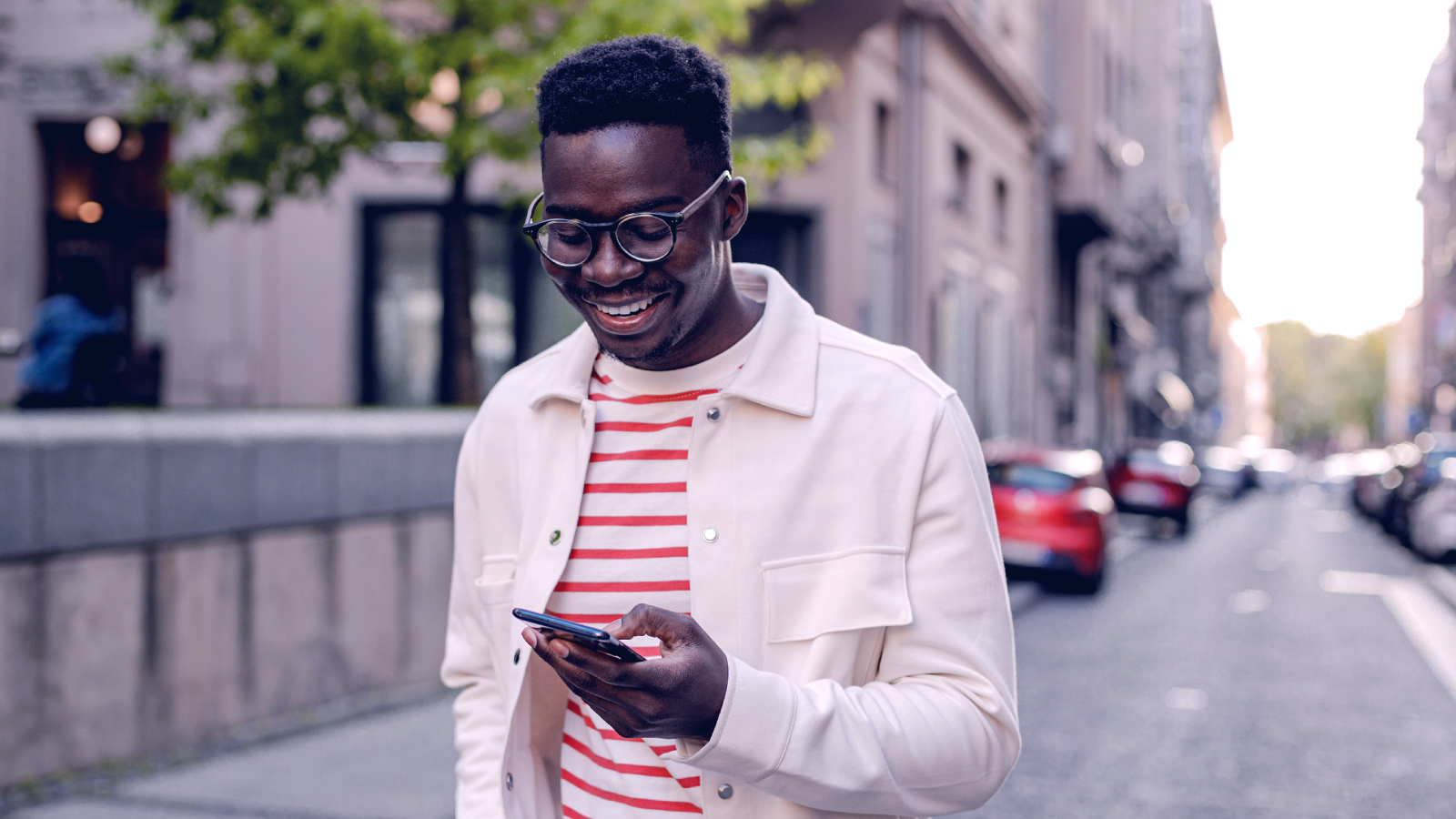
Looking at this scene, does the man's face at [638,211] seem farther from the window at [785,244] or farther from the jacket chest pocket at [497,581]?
the window at [785,244]

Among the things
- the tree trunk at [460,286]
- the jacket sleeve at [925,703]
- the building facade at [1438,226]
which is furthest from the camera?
the building facade at [1438,226]

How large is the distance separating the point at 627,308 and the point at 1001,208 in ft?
82.2

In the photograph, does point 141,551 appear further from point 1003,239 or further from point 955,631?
point 1003,239

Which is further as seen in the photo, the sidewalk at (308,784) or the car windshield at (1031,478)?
the car windshield at (1031,478)

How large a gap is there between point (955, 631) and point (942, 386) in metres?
0.36

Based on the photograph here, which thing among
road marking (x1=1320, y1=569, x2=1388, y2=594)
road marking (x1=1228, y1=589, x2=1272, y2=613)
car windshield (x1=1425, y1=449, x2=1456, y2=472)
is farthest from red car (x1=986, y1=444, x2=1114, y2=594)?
car windshield (x1=1425, y1=449, x2=1456, y2=472)

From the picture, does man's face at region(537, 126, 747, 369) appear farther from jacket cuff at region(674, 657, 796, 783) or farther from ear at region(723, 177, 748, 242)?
jacket cuff at region(674, 657, 796, 783)

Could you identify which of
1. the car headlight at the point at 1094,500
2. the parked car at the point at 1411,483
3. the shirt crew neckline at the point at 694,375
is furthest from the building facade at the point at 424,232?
the shirt crew neckline at the point at 694,375

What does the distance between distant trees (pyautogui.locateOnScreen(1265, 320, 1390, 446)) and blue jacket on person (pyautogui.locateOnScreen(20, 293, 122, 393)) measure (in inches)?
4464

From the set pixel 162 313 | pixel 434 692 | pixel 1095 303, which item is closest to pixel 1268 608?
pixel 434 692

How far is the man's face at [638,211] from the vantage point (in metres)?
1.74

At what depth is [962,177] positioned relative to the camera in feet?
74.3

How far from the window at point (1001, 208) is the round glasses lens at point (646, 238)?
23939mm

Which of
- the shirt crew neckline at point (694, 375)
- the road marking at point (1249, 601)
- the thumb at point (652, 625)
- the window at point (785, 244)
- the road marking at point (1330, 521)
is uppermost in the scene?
the window at point (785, 244)
